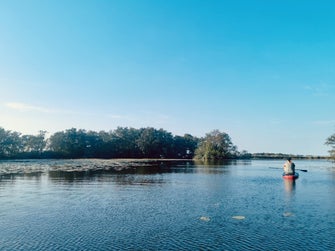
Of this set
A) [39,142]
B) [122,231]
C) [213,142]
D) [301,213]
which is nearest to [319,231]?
[301,213]

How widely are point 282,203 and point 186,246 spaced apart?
13531mm

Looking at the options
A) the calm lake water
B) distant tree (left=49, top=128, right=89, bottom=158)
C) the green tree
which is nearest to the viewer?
the calm lake water

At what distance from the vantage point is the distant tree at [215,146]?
5487 inches

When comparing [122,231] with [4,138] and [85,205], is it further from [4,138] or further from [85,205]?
[4,138]

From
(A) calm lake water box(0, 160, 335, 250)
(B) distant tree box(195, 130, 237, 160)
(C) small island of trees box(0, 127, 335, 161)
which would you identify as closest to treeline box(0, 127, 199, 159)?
(C) small island of trees box(0, 127, 335, 161)

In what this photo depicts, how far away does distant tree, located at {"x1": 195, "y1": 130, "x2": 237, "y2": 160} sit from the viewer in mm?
139375

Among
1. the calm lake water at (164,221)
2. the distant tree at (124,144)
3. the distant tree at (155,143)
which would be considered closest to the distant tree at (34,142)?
the distant tree at (124,144)

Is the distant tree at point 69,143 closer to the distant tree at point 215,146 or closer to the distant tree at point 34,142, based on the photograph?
the distant tree at point 34,142

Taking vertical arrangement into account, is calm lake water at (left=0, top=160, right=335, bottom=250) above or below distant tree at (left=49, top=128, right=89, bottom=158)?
below

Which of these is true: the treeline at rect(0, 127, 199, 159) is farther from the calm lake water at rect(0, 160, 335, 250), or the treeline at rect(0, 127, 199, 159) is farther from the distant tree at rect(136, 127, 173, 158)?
the calm lake water at rect(0, 160, 335, 250)

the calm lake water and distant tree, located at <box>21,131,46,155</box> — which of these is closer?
the calm lake water

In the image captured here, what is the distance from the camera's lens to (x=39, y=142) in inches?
5925

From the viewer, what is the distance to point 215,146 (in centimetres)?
14125

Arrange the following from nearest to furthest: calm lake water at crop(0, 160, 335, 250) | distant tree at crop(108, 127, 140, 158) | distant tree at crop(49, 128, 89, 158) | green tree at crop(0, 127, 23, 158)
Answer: calm lake water at crop(0, 160, 335, 250)
green tree at crop(0, 127, 23, 158)
distant tree at crop(49, 128, 89, 158)
distant tree at crop(108, 127, 140, 158)
